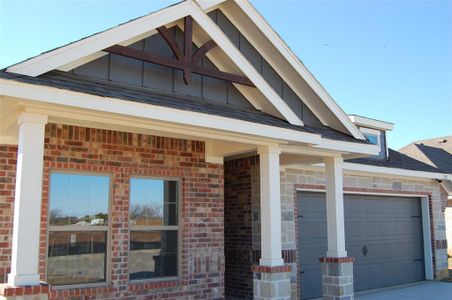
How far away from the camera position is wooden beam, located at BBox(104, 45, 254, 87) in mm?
7102

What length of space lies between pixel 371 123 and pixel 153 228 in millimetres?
8679

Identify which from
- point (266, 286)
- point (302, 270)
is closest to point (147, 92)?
point (266, 286)

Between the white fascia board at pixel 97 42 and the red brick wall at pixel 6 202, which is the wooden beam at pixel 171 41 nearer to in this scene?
→ the white fascia board at pixel 97 42

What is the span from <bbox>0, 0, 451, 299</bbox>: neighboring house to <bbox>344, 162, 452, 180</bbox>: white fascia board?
211cm

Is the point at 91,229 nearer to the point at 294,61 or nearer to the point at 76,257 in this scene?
the point at 76,257

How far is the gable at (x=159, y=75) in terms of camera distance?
7406 mm

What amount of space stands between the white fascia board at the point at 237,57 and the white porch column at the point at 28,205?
3084mm

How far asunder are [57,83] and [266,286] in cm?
439

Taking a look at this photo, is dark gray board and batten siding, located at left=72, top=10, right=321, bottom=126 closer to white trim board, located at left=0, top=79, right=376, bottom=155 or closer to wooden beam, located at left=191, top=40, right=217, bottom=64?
wooden beam, located at left=191, top=40, right=217, bottom=64

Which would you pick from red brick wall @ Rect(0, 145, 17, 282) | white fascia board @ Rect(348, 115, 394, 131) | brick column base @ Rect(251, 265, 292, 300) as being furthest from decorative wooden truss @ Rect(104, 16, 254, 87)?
white fascia board @ Rect(348, 115, 394, 131)

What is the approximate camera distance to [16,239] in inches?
215

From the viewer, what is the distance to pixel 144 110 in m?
6.32

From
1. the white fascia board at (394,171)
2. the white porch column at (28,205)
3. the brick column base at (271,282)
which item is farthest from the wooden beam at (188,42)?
the white fascia board at (394,171)

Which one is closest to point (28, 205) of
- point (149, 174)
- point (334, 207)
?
point (149, 174)
